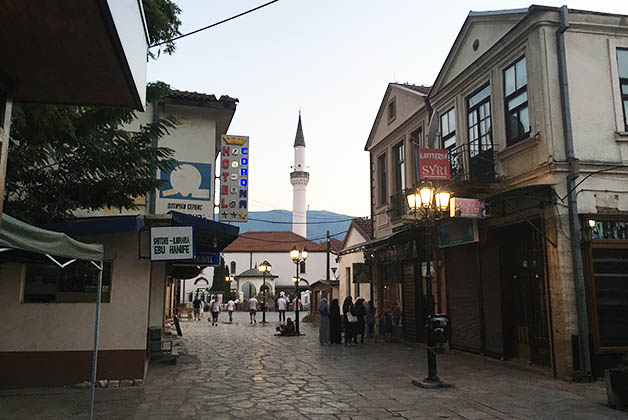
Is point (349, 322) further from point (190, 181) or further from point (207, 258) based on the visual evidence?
point (190, 181)

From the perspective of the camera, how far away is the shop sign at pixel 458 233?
13250mm

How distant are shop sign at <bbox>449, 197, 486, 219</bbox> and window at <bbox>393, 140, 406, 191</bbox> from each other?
7170 mm

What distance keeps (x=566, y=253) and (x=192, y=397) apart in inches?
310

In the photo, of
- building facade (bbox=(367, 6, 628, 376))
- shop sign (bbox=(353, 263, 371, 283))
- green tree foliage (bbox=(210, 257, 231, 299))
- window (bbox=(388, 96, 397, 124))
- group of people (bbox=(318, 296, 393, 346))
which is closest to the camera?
building facade (bbox=(367, 6, 628, 376))

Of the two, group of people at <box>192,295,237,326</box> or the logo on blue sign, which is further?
group of people at <box>192,295,237,326</box>

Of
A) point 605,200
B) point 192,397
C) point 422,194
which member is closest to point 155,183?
point 192,397

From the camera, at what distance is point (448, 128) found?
16031mm

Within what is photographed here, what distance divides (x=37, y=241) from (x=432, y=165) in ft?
32.0

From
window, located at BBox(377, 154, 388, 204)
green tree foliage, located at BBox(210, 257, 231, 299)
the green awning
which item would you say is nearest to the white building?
green tree foliage, located at BBox(210, 257, 231, 299)

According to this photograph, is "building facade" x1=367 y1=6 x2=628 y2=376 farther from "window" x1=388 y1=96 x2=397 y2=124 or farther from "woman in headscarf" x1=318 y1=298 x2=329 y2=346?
"window" x1=388 y1=96 x2=397 y2=124

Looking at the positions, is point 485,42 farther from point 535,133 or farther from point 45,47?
point 45,47

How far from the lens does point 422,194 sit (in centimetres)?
1056

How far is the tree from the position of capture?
8.61 metres

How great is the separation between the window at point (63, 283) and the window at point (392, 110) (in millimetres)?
13312
